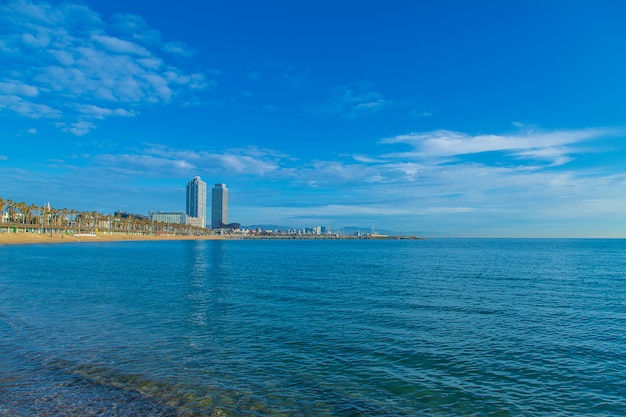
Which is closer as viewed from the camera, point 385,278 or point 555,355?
point 555,355

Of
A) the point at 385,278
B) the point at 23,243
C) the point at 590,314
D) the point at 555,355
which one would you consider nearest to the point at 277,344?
the point at 555,355

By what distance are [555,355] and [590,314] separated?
41.8 feet

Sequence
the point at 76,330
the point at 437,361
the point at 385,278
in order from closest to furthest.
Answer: the point at 437,361
the point at 76,330
the point at 385,278

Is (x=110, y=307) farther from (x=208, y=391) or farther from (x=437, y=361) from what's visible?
(x=437, y=361)

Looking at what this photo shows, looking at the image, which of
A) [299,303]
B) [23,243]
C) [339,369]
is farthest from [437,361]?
[23,243]

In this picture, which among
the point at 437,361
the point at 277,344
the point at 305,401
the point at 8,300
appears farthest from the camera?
the point at 8,300

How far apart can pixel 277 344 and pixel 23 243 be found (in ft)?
566

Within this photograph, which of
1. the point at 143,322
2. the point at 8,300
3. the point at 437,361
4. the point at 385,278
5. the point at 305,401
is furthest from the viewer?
the point at 385,278

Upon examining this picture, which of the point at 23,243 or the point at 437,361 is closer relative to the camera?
the point at 437,361

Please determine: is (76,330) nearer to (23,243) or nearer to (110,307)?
(110,307)

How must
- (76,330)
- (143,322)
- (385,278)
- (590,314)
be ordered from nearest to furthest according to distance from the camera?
(76,330) < (143,322) < (590,314) < (385,278)

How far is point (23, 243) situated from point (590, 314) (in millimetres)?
181389

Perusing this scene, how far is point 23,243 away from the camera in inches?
6112

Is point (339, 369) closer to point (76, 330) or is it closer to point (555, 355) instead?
point (555, 355)
